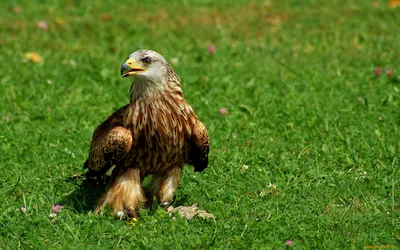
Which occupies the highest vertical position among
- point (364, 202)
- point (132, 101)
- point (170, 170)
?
point (132, 101)

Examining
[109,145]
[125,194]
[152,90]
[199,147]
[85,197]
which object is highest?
[152,90]

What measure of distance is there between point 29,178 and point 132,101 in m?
1.48

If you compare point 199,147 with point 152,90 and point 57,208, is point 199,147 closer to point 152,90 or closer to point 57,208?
point 152,90

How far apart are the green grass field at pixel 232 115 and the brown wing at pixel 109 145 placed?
1.33 ft

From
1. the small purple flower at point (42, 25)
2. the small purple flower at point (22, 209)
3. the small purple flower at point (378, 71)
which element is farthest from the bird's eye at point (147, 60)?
the small purple flower at point (42, 25)

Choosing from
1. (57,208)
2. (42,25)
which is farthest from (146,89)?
(42,25)

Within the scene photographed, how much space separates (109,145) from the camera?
6035mm

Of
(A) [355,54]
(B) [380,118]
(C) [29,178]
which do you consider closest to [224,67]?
(A) [355,54]

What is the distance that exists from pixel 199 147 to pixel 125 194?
0.75 m

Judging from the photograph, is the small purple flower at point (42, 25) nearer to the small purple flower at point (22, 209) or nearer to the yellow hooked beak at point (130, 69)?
the small purple flower at point (22, 209)

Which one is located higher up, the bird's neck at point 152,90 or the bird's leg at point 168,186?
the bird's neck at point 152,90

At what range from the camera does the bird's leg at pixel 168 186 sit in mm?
6395

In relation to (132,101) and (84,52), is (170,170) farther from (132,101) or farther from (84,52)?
(84,52)

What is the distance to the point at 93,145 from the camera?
648cm
